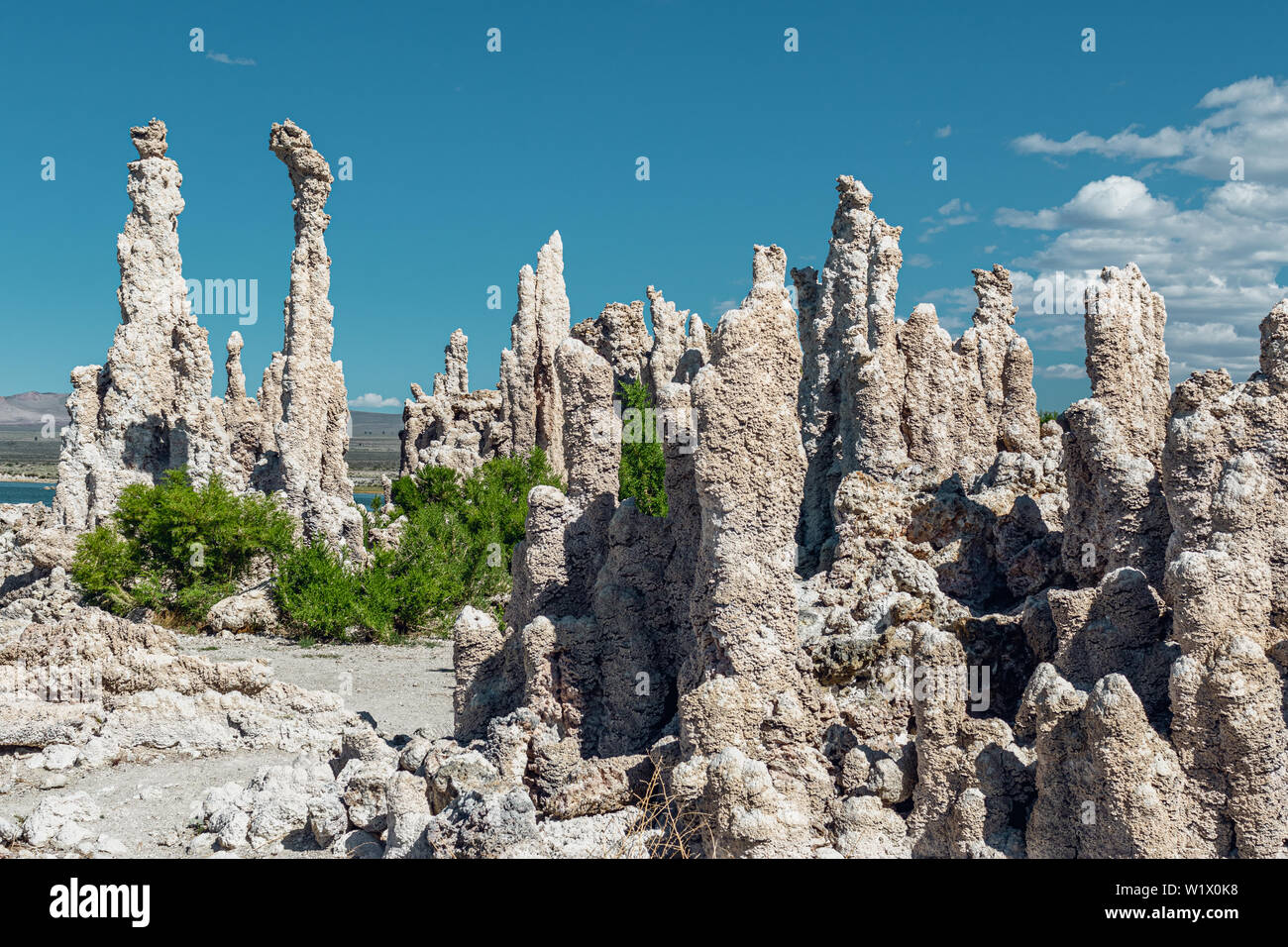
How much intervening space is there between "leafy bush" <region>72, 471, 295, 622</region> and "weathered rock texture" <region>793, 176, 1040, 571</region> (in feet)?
26.4

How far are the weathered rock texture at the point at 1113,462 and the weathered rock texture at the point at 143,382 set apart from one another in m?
13.8

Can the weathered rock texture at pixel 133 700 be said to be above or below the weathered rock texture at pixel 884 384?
below

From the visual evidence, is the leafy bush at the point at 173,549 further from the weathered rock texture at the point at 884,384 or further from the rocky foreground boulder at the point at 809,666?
the weathered rock texture at the point at 884,384

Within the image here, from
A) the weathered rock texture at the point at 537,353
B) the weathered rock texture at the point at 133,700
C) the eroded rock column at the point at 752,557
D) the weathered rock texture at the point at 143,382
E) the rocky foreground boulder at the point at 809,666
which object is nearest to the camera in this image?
the rocky foreground boulder at the point at 809,666

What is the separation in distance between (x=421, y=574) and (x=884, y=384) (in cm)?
729

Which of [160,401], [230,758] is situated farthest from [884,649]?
Answer: [160,401]

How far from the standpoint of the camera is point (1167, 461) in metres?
5.38

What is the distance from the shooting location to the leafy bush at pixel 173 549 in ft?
45.6

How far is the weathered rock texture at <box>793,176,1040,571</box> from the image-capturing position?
10438 mm

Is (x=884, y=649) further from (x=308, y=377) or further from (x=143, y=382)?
(x=143, y=382)

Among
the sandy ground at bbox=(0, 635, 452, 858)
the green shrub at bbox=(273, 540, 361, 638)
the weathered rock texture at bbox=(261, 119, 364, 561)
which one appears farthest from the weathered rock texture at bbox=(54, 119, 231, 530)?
the sandy ground at bbox=(0, 635, 452, 858)

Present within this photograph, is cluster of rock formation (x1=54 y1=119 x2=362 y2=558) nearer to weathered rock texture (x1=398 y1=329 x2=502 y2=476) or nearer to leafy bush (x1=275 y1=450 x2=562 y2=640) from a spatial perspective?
leafy bush (x1=275 y1=450 x2=562 y2=640)

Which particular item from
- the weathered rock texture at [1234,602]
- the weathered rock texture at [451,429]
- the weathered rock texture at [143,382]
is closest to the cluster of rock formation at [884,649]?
the weathered rock texture at [1234,602]
